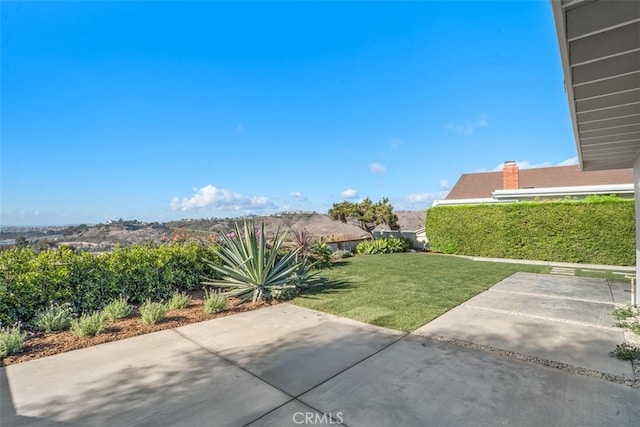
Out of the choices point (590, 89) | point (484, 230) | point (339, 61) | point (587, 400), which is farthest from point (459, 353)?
point (339, 61)

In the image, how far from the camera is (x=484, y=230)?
571 inches

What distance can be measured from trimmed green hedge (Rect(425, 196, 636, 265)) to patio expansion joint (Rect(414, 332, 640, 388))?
1164cm

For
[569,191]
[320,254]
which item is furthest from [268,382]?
[569,191]

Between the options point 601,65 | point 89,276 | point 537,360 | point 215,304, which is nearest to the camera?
point 601,65

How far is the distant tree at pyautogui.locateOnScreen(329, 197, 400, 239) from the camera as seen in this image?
17.2 meters

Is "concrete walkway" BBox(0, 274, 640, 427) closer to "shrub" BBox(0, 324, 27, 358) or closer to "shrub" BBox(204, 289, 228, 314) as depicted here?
"shrub" BBox(0, 324, 27, 358)

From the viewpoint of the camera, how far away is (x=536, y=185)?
63.4 ft

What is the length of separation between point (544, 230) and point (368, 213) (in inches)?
321

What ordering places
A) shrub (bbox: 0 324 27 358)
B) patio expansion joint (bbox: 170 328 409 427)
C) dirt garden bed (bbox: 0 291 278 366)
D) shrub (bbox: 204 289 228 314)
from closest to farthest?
patio expansion joint (bbox: 170 328 409 427) < shrub (bbox: 0 324 27 358) < dirt garden bed (bbox: 0 291 278 366) < shrub (bbox: 204 289 228 314)

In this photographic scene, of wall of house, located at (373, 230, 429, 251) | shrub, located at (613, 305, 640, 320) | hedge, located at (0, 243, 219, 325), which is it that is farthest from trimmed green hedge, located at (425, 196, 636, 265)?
hedge, located at (0, 243, 219, 325)

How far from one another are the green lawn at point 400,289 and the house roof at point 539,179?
10649mm

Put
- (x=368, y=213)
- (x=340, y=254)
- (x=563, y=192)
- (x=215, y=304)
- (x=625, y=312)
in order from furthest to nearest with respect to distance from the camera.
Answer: (x=368, y=213) → (x=563, y=192) → (x=340, y=254) → (x=215, y=304) → (x=625, y=312)

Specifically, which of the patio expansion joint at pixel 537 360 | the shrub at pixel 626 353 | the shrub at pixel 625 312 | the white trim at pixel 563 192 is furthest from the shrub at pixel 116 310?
the white trim at pixel 563 192

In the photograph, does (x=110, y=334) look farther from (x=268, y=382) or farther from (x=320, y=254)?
(x=320, y=254)
